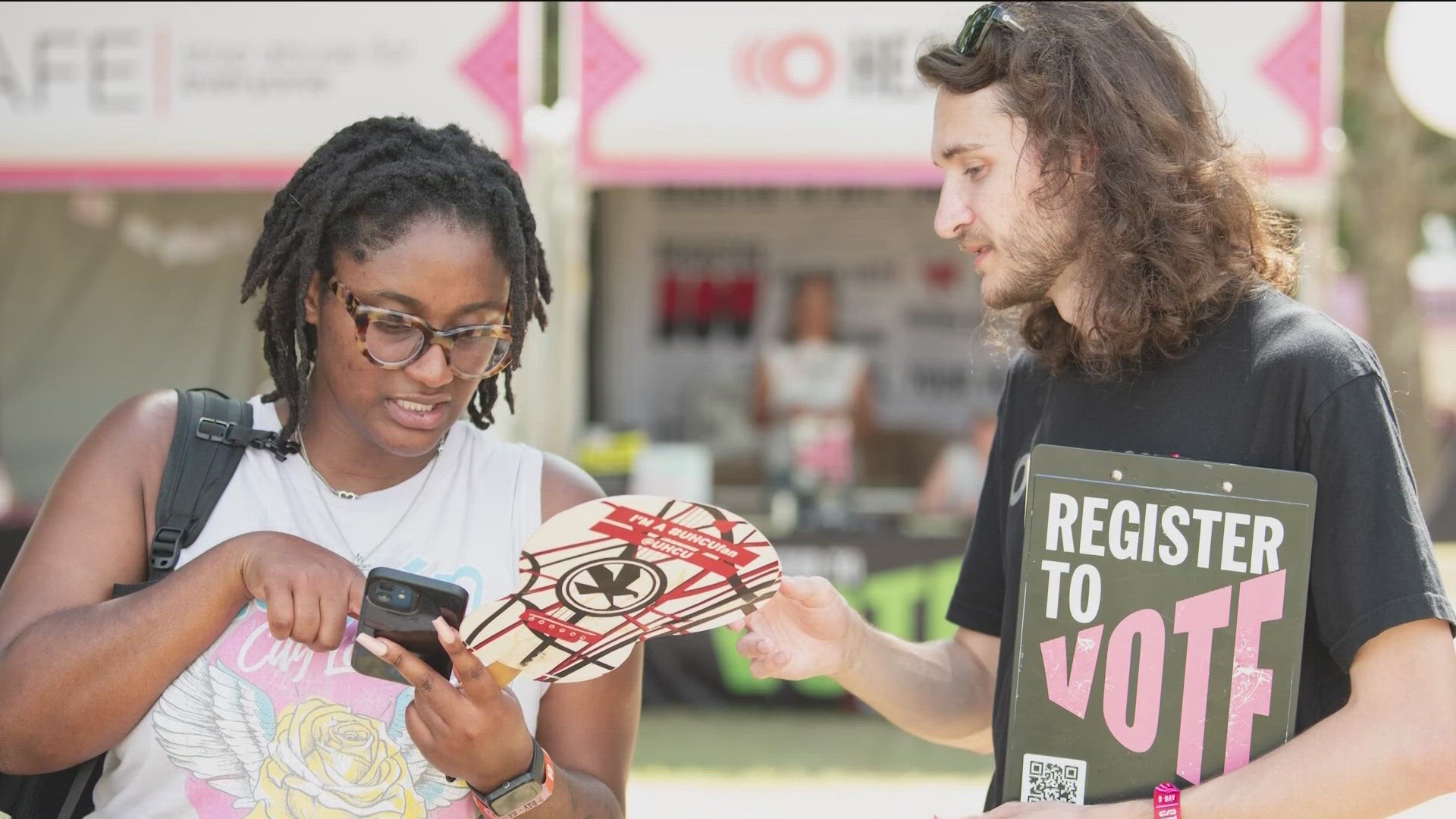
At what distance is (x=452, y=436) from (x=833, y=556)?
432 cm

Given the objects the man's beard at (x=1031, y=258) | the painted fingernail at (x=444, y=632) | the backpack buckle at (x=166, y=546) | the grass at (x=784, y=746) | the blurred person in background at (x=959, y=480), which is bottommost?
the grass at (x=784, y=746)

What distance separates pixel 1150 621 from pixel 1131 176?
0.60 m

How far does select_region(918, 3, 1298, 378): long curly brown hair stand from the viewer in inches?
72.9

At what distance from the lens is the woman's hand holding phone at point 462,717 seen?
1.66 m

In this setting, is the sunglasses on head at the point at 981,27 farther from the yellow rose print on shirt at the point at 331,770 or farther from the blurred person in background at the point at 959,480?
the blurred person in background at the point at 959,480

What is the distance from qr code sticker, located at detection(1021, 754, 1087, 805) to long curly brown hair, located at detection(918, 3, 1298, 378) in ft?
1.69

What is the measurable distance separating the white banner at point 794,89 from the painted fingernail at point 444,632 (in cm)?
364

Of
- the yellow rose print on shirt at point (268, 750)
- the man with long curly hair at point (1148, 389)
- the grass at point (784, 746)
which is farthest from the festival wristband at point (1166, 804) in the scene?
the grass at point (784, 746)

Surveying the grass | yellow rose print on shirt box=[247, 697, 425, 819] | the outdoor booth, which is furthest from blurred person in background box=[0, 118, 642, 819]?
the grass

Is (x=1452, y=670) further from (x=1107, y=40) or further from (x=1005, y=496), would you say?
(x=1107, y=40)

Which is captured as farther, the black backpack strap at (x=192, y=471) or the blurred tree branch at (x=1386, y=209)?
the blurred tree branch at (x=1386, y=209)

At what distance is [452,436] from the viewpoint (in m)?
2.12

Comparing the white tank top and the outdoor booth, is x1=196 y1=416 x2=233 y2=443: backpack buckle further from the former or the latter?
the outdoor booth

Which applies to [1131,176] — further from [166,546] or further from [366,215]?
[166,546]
